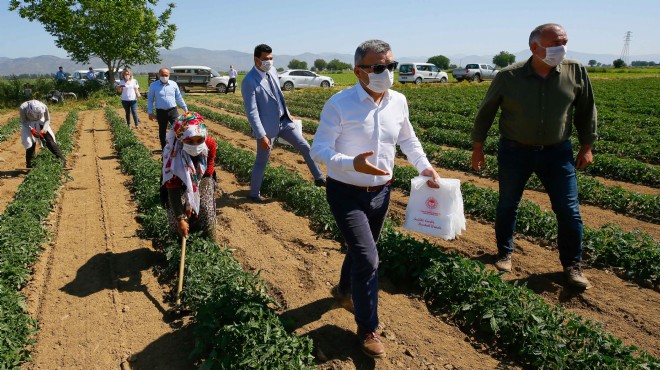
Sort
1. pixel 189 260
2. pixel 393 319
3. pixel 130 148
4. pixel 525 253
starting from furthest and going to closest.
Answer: pixel 130 148
pixel 525 253
pixel 189 260
pixel 393 319

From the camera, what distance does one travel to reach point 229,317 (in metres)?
3.55

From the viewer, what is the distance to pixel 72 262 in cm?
531

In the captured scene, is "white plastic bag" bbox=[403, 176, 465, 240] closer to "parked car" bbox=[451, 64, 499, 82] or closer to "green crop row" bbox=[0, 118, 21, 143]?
"green crop row" bbox=[0, 118, 21, 143]

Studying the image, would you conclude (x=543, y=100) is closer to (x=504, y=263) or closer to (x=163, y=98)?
(x=504, y=263)

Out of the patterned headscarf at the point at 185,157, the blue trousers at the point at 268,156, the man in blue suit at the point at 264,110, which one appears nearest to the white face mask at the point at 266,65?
the man in blue suit at the point at 264,110

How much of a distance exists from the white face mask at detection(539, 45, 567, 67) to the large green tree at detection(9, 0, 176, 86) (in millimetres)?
33901

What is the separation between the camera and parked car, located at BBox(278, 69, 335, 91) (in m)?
32.6

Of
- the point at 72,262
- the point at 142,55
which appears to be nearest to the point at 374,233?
the point at 72,262

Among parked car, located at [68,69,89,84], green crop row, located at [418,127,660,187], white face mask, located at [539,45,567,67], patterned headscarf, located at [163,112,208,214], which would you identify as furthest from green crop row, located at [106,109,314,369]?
parked car, located at [68,69,89,84]

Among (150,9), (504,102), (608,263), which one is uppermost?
(150,9)

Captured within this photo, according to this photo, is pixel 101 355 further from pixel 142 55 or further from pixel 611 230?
pixel 142 55

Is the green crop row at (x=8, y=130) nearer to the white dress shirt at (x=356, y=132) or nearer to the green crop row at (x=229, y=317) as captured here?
the green crop row at (x=229, y=317)

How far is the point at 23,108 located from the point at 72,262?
18.5 feet

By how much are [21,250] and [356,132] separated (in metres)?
4.06
